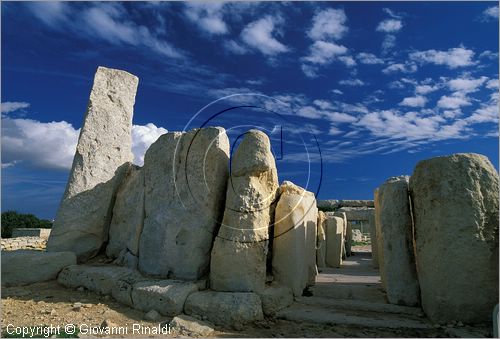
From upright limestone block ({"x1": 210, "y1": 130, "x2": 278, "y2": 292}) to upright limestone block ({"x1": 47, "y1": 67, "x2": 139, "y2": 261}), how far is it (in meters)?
3.20

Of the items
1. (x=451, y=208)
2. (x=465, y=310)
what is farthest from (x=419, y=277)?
(x=451, y=208)

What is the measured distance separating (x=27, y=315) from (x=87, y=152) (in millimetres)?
3633

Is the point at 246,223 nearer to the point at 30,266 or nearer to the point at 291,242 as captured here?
the point at 291,242

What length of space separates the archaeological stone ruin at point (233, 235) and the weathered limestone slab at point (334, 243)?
190 inches

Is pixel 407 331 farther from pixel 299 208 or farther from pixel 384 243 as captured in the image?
pixel 299 208

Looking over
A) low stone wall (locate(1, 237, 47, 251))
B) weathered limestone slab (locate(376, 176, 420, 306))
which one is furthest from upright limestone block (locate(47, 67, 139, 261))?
low stone wall (locate(1, 237, 47, 251))

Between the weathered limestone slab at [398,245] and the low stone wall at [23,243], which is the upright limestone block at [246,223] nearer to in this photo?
the weathered limestone slab at [398,245]

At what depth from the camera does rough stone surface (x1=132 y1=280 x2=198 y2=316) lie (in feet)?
19.0

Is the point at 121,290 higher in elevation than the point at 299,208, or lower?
lower

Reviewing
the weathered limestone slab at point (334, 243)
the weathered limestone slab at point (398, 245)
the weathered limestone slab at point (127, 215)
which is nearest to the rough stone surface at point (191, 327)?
the weathered limestone slab at point (127, 215)

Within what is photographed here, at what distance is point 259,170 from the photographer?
21.2ft

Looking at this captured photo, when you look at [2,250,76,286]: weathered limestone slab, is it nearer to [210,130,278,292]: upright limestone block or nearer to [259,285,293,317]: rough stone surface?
[210,130,278,292]: upright limestone block

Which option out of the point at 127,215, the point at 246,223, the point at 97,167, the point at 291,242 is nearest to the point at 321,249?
the point at 291,242

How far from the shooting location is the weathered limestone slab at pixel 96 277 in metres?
6.71
